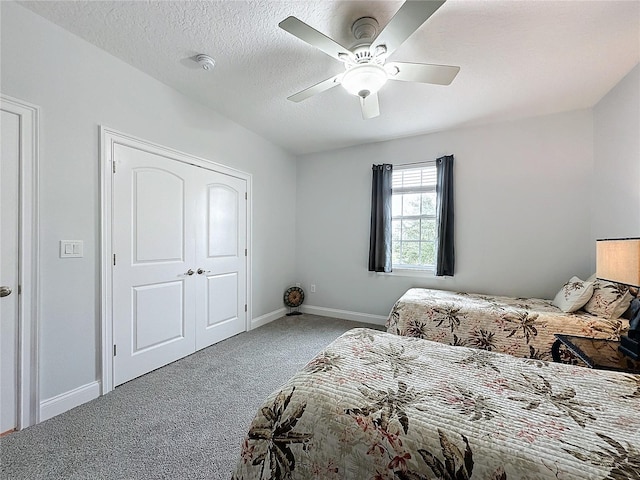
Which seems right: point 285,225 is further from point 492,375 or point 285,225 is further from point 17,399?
point 492,375

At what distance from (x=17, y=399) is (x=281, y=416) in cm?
191

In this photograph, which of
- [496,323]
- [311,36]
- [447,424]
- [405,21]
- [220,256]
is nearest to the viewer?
[447,424]

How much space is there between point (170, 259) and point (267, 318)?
1750 mm

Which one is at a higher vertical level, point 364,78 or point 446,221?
point 364,78

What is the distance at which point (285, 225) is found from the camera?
440 cm

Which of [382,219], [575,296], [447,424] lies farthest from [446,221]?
[447,424]

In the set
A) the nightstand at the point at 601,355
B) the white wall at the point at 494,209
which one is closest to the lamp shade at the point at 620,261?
the nightstand at the point at 601,355

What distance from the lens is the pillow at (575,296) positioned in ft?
7.96

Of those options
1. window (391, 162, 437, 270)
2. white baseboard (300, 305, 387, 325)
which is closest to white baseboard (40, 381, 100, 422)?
white baseboard (300, 305, 387, 325)

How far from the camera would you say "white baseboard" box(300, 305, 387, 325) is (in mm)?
4000

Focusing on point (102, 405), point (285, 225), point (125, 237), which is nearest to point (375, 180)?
point (285, 225)

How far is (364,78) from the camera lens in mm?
1865

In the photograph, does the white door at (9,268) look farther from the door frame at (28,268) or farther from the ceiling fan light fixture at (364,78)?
the ceiling fan light fixture at (364,78)

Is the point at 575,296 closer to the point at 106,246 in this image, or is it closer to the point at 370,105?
the point at 370,105
